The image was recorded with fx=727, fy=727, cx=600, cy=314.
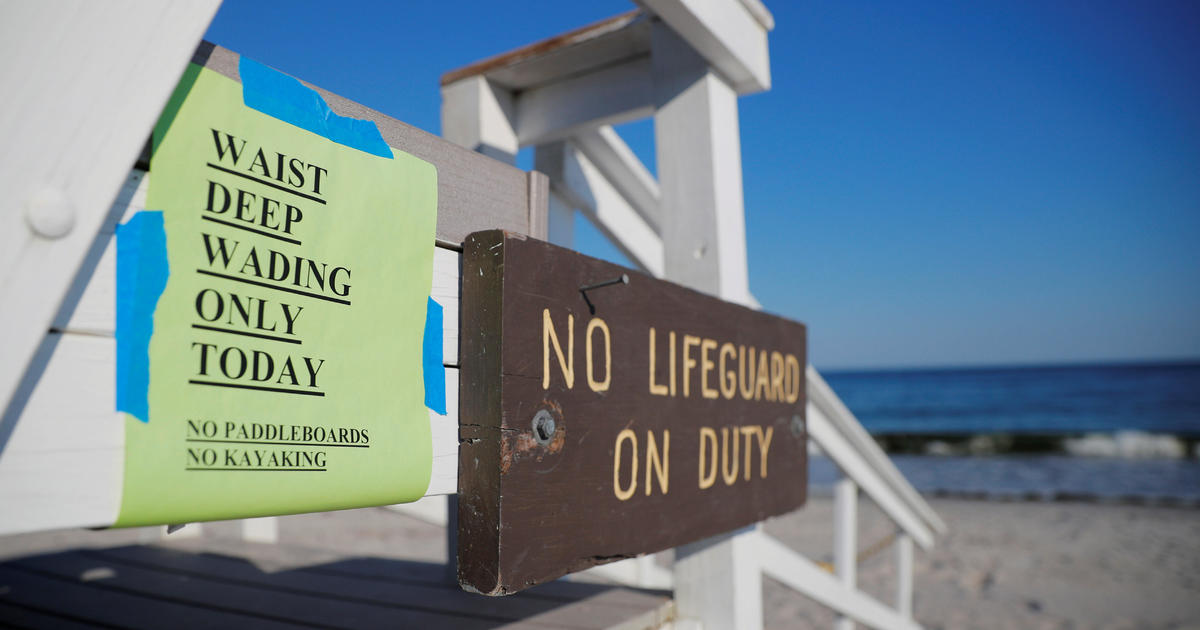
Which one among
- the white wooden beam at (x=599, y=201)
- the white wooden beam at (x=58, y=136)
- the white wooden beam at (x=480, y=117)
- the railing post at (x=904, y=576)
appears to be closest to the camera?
the white wooden beam at (x=58, y=136)

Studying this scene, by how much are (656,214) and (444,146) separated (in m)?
1.33

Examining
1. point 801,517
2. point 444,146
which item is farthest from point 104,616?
point 801,517

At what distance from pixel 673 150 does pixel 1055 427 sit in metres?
24.6

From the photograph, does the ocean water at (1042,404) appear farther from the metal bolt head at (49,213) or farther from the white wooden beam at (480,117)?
the metal bolt head at (49,213)

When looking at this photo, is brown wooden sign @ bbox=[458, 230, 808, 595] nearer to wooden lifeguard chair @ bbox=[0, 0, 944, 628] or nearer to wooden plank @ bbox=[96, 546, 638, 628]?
wooden lifeguard chair @ bbox=[0, 0, 944, 628]

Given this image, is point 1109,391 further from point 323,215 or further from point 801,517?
point 323,215

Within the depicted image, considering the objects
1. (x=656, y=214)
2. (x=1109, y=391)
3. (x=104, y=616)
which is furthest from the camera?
(x=1109, y=391)

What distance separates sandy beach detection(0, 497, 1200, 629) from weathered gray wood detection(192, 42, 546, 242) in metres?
1.58

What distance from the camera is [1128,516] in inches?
268

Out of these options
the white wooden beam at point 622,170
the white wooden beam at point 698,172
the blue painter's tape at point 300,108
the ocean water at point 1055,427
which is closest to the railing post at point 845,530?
the white wooden beam at point 622,170

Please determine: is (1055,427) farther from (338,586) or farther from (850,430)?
(338,586)

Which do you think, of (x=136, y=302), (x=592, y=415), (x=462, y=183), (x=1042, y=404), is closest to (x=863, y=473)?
(x=592, y=415)

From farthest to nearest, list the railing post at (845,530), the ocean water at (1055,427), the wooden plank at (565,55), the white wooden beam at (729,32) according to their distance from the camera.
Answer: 1. the ocean water at (1055,427)
2. the railing post at (845,530)
3. the wooden plank at (565,55)
4. the white wooden beam at (729,32)

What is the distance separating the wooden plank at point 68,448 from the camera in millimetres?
472
